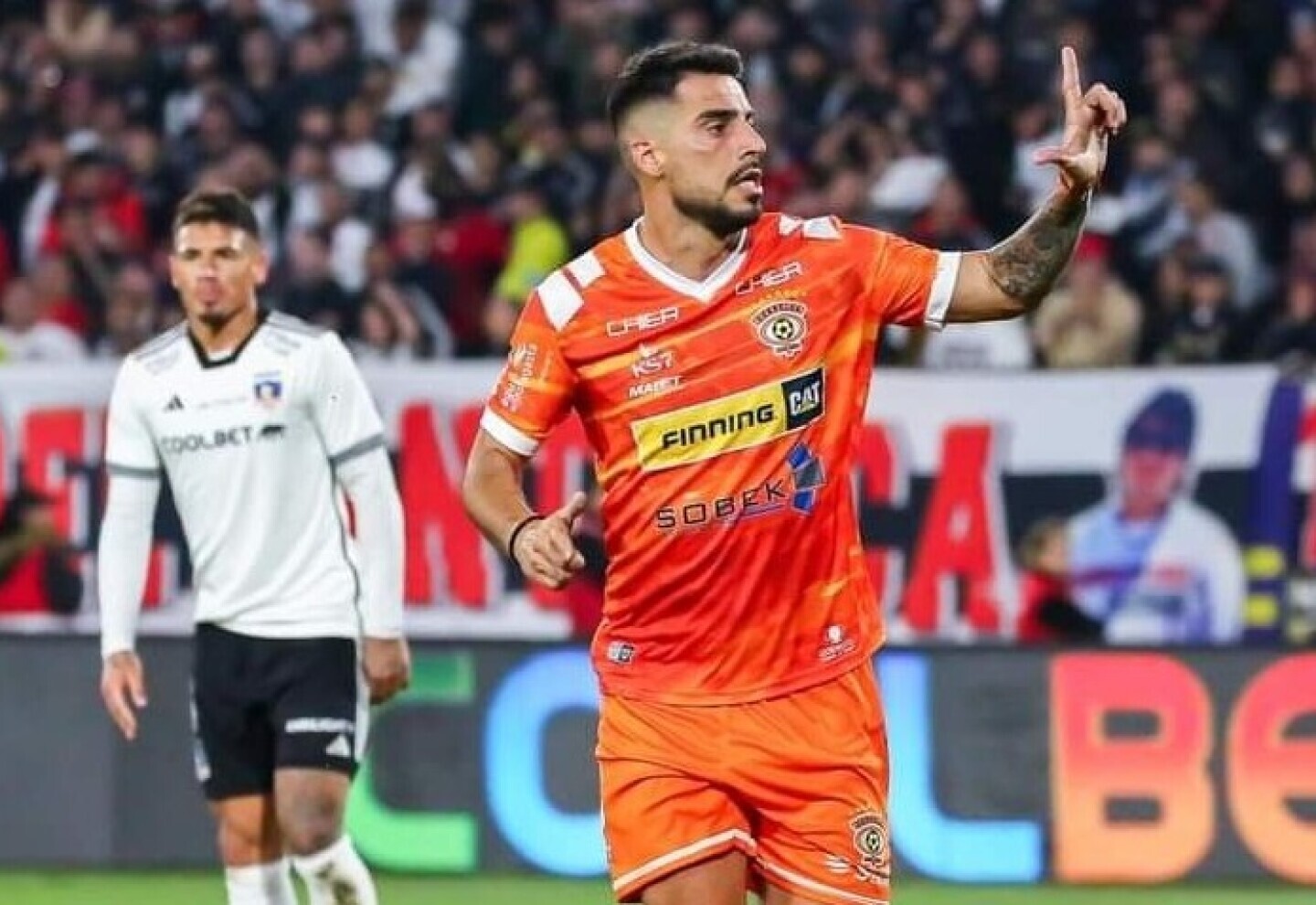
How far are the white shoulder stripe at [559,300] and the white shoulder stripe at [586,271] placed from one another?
0.02 meters

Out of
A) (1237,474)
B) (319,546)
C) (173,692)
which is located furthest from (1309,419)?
(319,546)

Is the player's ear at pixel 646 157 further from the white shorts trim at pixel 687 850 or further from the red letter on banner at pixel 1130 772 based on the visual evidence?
the red letter on banner at pixel 1130 772

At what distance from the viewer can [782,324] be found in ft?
23.5

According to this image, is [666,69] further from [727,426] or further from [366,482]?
[366,482]

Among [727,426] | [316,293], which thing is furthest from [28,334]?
[727,426]

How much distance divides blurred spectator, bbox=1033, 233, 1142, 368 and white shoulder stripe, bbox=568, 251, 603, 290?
8.35 m

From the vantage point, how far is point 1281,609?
13625 mm

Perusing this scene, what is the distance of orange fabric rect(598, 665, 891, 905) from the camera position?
23.3ft

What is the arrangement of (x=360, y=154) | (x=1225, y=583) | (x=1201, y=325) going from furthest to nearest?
(x=360, y=154) → (x=1201, y=325) → (x=1225, y=583)

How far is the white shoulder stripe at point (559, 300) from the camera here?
23.7 ft

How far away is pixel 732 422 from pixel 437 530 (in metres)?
7.12

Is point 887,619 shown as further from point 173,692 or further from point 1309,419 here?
point 173,692

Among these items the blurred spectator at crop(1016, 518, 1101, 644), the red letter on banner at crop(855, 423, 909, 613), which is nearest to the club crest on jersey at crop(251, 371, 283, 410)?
the red letter on banner at crop(855, 423, 909, 613)

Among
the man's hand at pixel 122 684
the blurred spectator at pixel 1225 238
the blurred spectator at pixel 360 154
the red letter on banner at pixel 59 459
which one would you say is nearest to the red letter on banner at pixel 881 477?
the blurred spectator at pixel 1225 238
